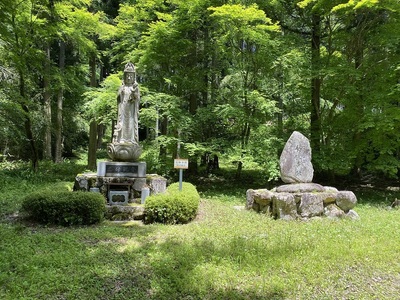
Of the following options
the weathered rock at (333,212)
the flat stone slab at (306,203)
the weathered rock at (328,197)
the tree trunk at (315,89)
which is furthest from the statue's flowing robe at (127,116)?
the tree trunk at (315,89)

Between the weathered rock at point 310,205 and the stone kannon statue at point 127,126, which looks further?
the stone kannon statue at point 127,126

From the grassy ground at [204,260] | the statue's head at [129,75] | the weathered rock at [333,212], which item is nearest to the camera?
the grassy ground at [204,260]

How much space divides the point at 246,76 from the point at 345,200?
6412 mm

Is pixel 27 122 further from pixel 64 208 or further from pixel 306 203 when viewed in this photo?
pixel 306 203

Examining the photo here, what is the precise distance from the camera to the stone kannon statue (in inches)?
338

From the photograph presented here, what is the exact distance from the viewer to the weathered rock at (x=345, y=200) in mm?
7750

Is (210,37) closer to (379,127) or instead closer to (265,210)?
(379,127)

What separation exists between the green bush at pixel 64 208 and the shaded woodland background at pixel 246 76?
199 inches

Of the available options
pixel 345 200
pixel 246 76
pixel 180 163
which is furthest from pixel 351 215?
pixel 246 76

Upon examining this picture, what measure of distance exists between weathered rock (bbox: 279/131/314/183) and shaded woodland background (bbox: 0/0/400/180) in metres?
1.83

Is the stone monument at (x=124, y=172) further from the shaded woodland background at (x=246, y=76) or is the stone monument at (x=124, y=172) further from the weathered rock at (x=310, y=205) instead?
the weathered rock at (x=310, y=205)

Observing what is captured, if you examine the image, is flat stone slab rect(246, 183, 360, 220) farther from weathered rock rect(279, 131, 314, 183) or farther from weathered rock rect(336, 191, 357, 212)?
weathered rock rect(279, 131, 314, 183)

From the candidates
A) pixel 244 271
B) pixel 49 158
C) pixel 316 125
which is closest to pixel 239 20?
pixel 316 125

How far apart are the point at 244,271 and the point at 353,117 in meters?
8.77
